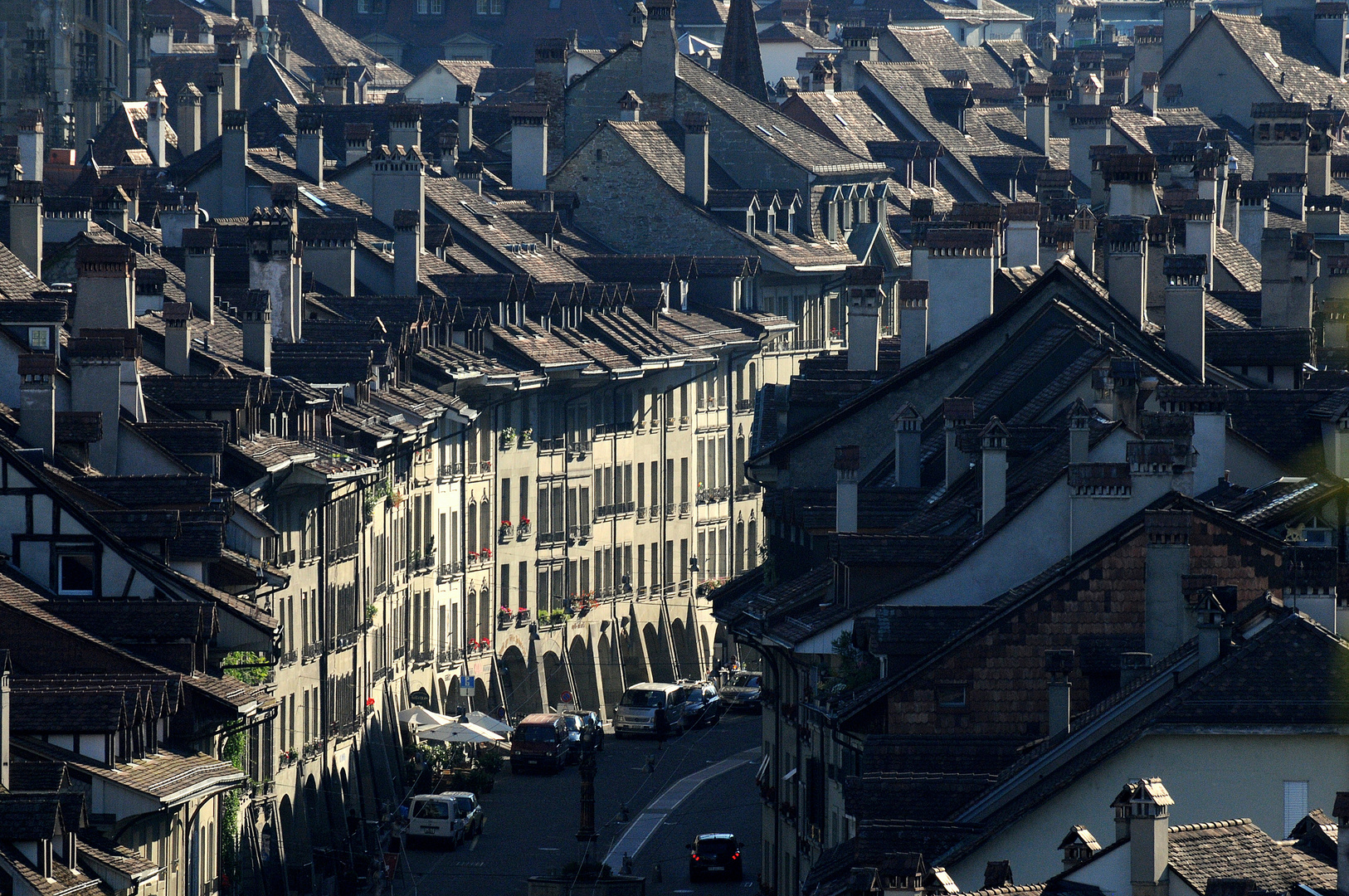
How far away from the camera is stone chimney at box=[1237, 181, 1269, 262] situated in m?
126

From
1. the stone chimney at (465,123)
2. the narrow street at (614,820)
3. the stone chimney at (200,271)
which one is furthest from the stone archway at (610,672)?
the stone chimney at (200,271)

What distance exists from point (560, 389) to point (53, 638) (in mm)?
62361

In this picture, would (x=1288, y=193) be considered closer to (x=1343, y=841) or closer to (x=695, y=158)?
(x=695, y=158)

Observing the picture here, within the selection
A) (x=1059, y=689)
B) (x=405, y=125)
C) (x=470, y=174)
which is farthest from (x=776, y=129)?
(x=1059, y=689)

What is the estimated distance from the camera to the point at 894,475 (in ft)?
266

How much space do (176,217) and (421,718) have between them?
59.8ft

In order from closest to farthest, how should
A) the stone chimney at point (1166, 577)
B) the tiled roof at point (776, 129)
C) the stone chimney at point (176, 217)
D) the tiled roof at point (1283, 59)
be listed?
the stone chimney at point (1166, 577) → the stone chimney at point (176, 217) → the tiled roof at point (776, 129) → the tiled roof at point (1283, 59)

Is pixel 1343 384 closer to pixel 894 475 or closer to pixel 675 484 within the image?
pixel 894 475

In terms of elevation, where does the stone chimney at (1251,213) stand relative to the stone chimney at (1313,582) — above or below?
above

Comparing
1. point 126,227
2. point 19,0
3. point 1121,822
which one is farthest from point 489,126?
point 1121,822

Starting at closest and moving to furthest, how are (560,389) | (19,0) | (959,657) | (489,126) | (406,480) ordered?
1. (959,657)
2. (406,480)
3. (560,389)
4. (489,126)
5. (19,0)

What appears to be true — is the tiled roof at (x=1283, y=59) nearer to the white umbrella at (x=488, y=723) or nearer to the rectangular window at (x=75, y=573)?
the white umbrella at (x=488, y=723)

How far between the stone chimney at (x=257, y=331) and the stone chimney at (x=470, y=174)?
44363 mm

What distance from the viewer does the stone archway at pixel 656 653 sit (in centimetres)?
13850
